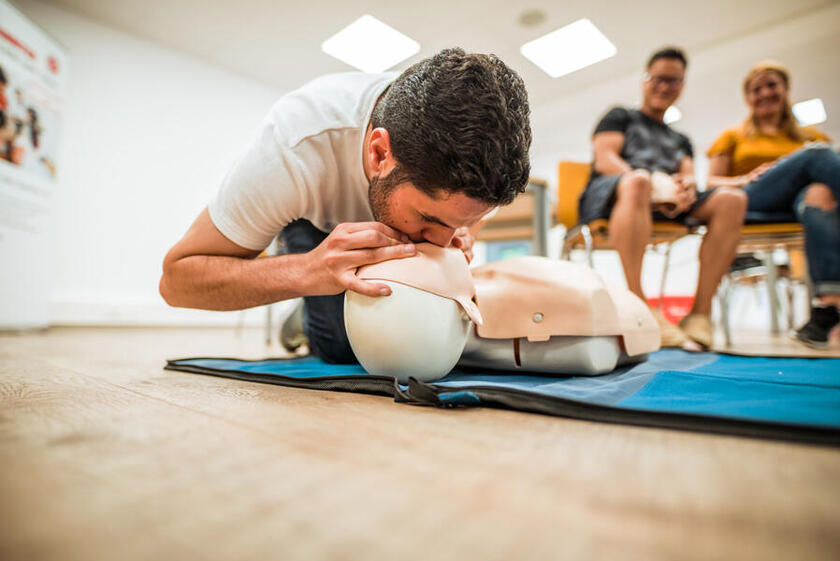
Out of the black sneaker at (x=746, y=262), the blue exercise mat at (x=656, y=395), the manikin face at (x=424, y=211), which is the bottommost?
the blue exercise mat at (x=656, y=395)

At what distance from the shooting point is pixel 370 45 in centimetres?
325

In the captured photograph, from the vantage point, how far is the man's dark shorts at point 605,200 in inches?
55.2

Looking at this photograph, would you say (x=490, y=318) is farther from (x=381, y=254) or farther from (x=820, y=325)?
(x=820, y=325)

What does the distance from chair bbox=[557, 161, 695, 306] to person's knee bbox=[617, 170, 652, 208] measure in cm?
19

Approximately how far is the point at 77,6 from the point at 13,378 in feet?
10.9

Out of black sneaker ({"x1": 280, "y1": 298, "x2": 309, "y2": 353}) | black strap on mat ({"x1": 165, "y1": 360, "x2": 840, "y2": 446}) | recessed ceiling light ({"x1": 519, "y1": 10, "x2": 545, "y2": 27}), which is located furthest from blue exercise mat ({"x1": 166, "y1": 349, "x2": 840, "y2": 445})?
recessed ceiling light ({"x1": 519, "y1": 10, "x2": 545, "y2": 27})

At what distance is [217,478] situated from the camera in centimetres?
26

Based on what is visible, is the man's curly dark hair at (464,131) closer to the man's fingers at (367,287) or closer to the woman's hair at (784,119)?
the man's fingers at (367,287)

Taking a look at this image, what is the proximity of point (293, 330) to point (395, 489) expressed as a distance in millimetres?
1134

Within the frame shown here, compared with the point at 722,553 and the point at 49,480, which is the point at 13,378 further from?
the point at 722,553

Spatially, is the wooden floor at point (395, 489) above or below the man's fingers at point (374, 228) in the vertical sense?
below

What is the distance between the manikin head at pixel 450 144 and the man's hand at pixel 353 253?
5 centimetres

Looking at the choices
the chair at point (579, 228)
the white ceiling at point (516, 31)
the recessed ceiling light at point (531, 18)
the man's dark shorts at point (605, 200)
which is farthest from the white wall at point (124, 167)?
the man's dark shorts at point (605, 200)

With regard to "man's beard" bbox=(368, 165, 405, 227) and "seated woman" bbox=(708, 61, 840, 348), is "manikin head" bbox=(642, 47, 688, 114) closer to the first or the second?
"seated woman" bbox=(708, 61, 840, 348)
